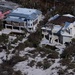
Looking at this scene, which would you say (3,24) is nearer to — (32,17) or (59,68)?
(32,17)

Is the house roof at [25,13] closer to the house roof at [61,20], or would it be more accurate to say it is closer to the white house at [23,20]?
the white house at [23,20]

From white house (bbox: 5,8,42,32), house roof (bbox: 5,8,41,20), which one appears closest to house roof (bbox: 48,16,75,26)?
white house (bbox: 5,8,42,32)

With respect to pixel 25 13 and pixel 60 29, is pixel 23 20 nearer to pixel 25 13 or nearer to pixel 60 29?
pixel 25 13

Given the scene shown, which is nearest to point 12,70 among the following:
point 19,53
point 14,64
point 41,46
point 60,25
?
point 14,64

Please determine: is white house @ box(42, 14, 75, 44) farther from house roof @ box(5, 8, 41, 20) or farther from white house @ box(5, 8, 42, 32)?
house roof @ box(5, 8, 41, 20)

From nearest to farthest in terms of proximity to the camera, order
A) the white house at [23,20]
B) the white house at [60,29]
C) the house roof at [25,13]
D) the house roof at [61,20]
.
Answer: the white house at [60,29]
the house roof at [61,20]
the white house at [23,20]
the house roof at [25,13]

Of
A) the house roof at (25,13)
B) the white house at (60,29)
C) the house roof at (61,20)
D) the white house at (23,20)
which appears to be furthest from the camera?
the house roof at (25,13)

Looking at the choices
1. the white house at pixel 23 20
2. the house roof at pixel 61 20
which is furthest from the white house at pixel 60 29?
the white house at pixel 23 20
